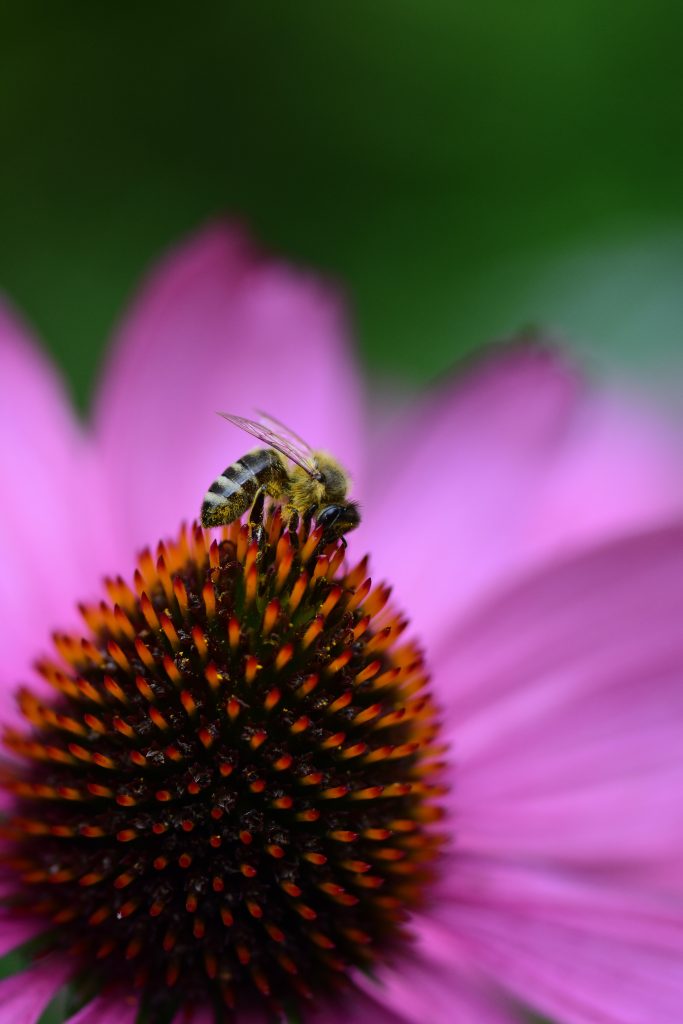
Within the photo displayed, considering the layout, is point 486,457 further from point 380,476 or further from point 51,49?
point 51,49

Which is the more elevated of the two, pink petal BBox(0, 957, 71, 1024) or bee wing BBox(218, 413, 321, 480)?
bee wing BBox(218, 413, 321, 480)

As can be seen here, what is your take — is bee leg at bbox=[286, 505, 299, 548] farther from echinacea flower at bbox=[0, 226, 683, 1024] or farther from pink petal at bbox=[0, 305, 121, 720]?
pink petal at bbox=[0, 305, 121, 720]

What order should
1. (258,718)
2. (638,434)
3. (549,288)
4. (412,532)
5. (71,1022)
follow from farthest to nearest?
1. (549,288)
2. (638,434)
3. (412,532)
4. (258,718)
5. (71,1022)

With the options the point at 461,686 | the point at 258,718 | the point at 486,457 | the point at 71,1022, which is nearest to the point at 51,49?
the point at 486,457

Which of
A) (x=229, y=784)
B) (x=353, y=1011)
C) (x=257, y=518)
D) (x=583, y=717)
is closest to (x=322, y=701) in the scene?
(x=229, y=784)

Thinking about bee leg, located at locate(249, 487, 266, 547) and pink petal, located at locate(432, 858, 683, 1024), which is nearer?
pink petal, located at locate(432, 858, 683, 1024)

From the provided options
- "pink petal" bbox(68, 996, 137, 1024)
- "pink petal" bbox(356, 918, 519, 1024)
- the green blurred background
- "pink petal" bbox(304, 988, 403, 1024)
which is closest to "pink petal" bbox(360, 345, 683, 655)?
"pink petal" bbox(356, 918, 519, 1024)

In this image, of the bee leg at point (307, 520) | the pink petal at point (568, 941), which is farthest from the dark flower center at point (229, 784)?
the pink petal at point (568, 941)

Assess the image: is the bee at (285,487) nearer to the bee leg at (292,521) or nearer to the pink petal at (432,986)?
the bee leg at (292,521)
